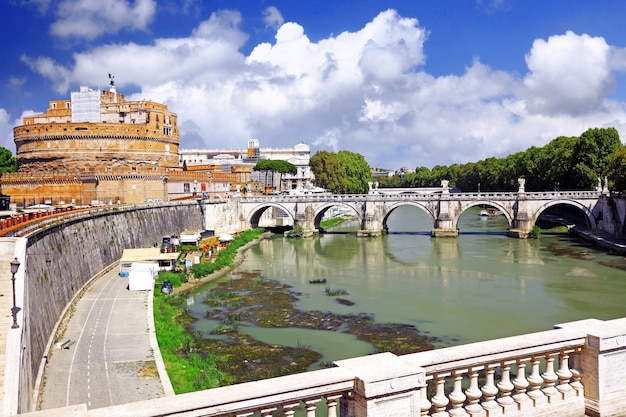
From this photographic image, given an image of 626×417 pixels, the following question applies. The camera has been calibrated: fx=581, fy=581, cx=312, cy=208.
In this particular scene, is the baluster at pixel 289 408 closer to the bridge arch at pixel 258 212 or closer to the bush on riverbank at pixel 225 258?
the bush on riverbank at pixel 225 258

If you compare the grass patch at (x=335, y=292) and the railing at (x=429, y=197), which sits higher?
the railing at (x=429, y=197)

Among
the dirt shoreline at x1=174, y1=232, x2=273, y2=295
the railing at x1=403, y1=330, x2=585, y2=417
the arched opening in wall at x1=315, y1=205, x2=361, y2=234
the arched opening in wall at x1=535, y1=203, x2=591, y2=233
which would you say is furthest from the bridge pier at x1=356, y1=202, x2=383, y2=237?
the railing at x1=403, y1=330, x2=585, y2=417

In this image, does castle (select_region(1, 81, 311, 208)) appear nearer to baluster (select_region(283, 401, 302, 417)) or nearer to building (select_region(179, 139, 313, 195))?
building (select_region(179, 139, 313, 195))

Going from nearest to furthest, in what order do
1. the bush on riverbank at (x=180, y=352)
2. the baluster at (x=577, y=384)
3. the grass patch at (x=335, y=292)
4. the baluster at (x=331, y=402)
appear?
the baluster at (x=331, y=402) < the baluster at (x=577, y=384) < the bush on riverbank at (x=180, y=352) < the grass patch at (x=335, y=292)

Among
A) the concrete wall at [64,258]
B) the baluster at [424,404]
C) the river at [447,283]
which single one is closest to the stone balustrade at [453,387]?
the baluster at [424,404]

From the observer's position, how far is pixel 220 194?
67.1 m

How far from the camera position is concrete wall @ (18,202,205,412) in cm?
1494

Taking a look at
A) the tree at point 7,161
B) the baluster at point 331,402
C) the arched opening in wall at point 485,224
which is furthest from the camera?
the tree at point 7,161

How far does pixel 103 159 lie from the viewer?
60.2m

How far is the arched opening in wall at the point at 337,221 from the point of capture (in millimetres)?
65300

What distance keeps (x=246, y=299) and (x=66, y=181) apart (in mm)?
27339

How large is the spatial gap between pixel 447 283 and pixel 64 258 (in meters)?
21.1

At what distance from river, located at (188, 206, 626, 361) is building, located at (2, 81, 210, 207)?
1259 centimetres

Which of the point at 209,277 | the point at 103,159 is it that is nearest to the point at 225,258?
the point at 209,277
